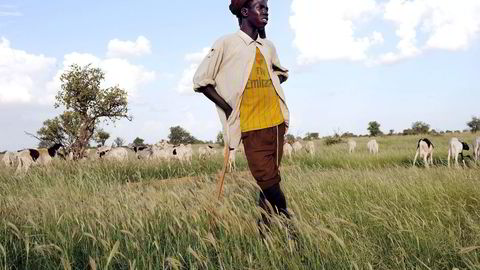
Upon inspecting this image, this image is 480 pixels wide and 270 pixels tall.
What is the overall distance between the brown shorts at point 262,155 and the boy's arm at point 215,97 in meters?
0.26

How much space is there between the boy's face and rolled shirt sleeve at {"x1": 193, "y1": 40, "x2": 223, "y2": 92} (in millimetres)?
350

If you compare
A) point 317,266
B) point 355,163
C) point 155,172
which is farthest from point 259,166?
point 355,163

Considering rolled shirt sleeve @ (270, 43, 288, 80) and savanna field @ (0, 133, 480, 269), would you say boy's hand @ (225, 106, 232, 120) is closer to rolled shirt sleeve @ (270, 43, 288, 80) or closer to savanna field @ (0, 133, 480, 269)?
savanna field @ (0, 133, 480, 269)

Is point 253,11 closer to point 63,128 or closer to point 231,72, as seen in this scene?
point 231,72

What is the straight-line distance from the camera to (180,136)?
57594 mm

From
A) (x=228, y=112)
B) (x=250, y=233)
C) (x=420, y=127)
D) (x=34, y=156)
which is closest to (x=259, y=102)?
(x=228, y=112)

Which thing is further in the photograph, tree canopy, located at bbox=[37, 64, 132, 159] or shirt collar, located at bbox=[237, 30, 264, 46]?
tree canopy, located at bbox=[37, 64, 132, 159]

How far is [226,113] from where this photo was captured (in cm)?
387

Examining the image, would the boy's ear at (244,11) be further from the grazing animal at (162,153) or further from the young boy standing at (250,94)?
the grazing animal at (162,153)

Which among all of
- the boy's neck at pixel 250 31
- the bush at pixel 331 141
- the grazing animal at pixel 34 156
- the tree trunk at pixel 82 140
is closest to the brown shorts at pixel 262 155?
the boy's neck at pixel 250 31

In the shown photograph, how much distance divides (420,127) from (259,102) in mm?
49212

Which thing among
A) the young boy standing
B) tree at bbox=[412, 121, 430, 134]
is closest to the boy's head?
the young boy standing

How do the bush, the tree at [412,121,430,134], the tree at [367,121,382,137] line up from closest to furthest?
the bush
the tree at [412,121,430,134]
the tree at [367,121,382,137]

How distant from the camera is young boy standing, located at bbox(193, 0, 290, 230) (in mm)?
3748
